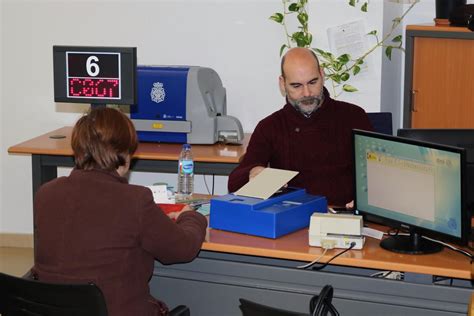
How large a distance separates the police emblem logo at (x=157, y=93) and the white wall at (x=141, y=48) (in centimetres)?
58

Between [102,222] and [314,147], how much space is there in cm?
143

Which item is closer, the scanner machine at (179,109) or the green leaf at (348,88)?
the scanner machine at (179,109)

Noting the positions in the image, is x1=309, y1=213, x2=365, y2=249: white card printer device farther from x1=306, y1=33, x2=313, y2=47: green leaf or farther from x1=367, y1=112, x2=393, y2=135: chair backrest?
x1=306, y1=33, x2=313, y2=47: green leaf

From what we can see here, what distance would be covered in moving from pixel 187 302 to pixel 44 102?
2766 millimetres

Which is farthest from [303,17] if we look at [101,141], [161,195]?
[101,141]

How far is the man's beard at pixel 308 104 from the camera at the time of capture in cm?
390

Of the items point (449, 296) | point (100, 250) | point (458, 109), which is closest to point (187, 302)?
point (100, 250)

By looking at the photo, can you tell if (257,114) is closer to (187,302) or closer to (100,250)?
(187,302)

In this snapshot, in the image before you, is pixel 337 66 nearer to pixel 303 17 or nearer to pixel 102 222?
pixel 303 17

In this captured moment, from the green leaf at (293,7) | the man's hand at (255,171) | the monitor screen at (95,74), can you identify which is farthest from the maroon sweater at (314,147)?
the green leaf at (293,7)

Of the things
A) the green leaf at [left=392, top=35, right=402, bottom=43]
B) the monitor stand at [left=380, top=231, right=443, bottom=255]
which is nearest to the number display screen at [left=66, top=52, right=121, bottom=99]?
the green leaf at [left=392, top=35, right=402, bottom=43]

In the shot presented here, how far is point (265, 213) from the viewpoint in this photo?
3180mm

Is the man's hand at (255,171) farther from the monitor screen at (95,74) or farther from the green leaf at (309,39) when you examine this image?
the green leaf at (309,39)

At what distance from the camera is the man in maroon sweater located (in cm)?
385
